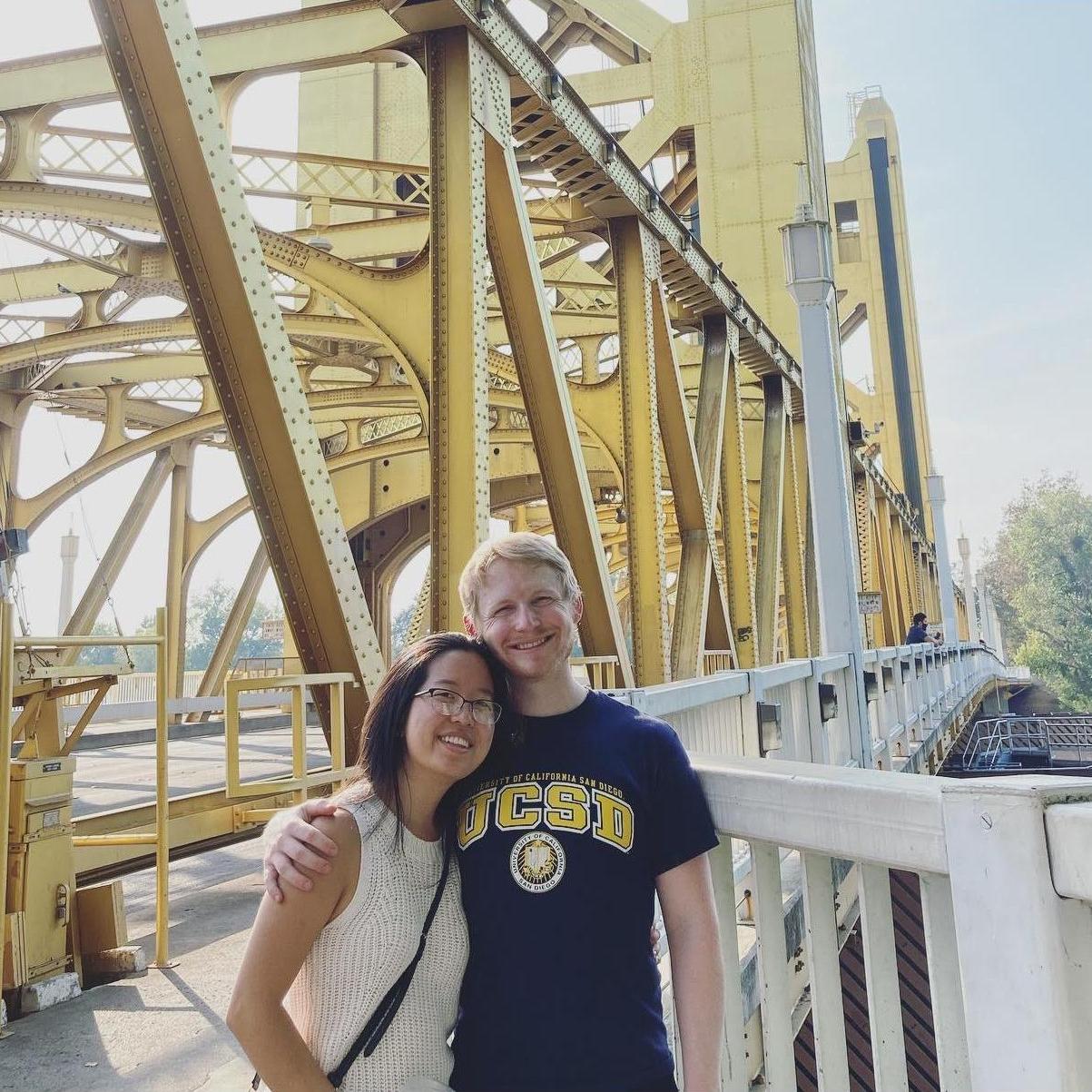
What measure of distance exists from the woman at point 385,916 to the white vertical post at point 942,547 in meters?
23.8

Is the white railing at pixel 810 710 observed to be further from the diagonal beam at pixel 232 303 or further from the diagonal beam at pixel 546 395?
the diagonal beam at pixel 232 303

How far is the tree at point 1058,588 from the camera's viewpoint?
5772 cm

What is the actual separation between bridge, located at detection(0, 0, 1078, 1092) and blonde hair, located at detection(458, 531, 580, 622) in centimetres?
55

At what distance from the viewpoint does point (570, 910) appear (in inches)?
73.3

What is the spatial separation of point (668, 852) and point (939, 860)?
22.9 inches

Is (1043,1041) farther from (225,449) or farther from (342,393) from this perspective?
(225,449)

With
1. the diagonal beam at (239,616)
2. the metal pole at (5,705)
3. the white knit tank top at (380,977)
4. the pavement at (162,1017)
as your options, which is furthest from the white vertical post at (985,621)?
the white knit tank top at (380,977)

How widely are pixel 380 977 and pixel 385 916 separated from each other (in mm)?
108

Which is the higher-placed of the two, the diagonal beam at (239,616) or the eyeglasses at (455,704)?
the diagonal beam at (239,616)

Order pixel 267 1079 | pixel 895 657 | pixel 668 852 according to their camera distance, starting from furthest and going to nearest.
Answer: pixel 895 657 → pixel 668 852 → pixel 267 1079

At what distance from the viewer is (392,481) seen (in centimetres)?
2223

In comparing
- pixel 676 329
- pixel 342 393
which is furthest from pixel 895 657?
pixel 342 393

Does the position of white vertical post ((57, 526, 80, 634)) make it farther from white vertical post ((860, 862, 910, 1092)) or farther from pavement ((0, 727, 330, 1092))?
white vertical post ((860, 862, 910, 1092))

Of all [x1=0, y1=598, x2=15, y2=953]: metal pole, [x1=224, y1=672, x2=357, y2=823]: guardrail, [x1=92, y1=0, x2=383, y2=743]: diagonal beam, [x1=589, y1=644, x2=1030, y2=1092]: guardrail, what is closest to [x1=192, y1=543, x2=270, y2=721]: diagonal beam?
[x1=224, y1=672, x2=357, y2=823]: guardrail
